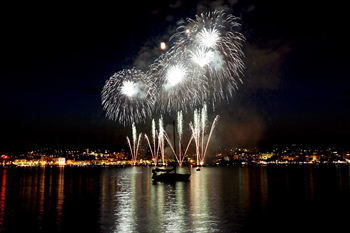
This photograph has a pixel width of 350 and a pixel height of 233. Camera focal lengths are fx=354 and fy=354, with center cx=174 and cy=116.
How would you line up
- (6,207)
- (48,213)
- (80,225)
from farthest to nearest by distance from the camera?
(6,207)
(48,213)
(80,225)

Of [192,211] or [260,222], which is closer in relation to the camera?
[260,222]

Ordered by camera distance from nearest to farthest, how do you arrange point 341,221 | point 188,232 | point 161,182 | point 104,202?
1. point 188,232
2. point 341,221
3. point 104,202
4. point 161,182

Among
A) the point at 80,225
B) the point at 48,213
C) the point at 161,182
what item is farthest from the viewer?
the point at 161,182

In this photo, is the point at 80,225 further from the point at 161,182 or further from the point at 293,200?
the point at 161,182

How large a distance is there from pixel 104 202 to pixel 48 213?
546 cm

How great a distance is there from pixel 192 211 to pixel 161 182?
25.8m

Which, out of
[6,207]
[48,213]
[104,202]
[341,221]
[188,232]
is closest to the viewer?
[188,232]

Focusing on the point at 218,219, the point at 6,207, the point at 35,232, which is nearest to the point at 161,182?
the point at 6,207

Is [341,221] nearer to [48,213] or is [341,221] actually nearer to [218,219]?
[218,219]

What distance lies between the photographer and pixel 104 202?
81.5 feet

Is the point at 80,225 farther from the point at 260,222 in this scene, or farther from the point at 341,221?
the point at 341,221

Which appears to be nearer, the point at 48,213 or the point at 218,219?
the point at 218,219

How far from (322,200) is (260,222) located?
1118cm

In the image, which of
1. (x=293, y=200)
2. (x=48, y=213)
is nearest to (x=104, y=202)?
(x=48, y=213)
